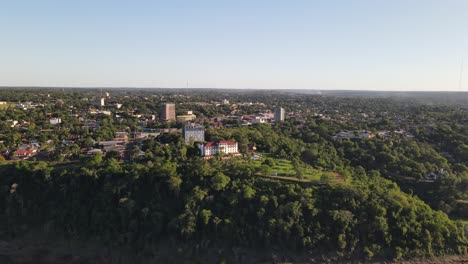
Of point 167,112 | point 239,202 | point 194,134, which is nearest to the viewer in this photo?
point 239,202

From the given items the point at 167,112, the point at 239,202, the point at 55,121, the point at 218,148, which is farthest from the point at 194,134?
the point at 167,112

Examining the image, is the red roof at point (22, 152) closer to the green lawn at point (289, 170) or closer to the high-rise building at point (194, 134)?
the high-rise building at point (194, 134)

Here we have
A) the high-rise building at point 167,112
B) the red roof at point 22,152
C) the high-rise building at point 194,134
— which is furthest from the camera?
the high-rise building at point 167,112

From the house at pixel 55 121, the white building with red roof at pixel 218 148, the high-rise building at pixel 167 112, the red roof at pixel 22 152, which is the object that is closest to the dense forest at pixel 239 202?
the red roof at pixel 22 152

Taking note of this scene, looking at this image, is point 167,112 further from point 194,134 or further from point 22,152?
point 22,152

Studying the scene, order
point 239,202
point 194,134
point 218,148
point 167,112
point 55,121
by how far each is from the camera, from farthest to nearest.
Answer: point 167,112, point 55,121, point 194,134, point 218,148, point 239,202

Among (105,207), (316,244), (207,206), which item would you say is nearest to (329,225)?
(316,244)

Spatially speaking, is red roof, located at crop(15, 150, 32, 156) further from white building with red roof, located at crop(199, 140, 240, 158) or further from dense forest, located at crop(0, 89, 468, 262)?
white building with red roof, located at crop(199, 140, 240, 158)

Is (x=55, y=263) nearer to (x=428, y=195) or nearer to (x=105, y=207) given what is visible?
(x=105, y=207)

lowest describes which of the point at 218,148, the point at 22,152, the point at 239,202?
the point at 239,202
